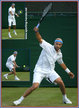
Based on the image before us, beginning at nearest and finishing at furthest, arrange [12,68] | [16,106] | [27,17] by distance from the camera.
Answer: [16,106] < [27,17] < [12,68]

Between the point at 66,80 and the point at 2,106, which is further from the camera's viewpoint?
the point at 66,80

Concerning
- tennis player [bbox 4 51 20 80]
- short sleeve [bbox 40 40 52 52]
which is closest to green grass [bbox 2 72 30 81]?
tennis player [bbox 4 51 20 80]

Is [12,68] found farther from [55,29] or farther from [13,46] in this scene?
[55,29]

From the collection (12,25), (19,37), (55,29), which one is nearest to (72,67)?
(55,29)

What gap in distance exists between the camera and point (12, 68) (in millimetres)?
10852

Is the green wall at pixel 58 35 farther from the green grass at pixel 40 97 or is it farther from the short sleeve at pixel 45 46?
the short sleeve at pixel 45 46

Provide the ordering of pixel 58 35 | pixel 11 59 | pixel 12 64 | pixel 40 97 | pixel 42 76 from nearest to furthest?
pixel 42 76
pixel 40 97
pixel 58 35
pixel 11 59
pixel 12 64

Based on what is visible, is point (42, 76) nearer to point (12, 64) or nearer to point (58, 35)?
point (58, 35)

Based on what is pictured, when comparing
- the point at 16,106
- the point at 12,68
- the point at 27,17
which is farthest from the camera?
the point at 12,68

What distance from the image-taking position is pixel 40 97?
8.38 m

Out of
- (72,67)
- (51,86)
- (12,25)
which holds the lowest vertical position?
(51,86)

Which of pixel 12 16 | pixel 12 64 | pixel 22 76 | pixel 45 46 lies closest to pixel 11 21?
pixel 12 16

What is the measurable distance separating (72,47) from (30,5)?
6.20 ft

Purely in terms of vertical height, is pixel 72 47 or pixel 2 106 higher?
pixel 72 47
